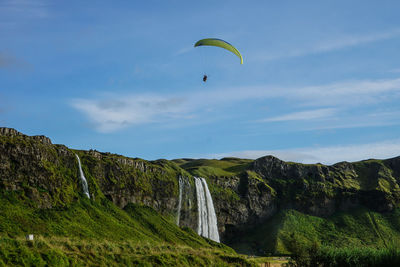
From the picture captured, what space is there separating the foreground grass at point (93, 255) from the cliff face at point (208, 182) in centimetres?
4182

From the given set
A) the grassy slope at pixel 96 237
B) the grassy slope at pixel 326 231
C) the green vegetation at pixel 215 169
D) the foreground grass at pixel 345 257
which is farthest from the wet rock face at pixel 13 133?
the grassy slope at pixel 326 231

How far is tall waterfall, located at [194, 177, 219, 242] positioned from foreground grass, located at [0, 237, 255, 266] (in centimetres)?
6765

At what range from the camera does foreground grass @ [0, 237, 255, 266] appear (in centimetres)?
3400

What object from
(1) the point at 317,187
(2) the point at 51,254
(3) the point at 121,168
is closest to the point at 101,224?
(3) the point at 121,168

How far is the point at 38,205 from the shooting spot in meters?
80.8

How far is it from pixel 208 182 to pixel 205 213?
11.3 m

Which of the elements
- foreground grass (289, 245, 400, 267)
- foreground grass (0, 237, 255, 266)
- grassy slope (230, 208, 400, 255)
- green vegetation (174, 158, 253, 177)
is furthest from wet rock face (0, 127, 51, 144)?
grassy slope (230, 208, 400, 255)

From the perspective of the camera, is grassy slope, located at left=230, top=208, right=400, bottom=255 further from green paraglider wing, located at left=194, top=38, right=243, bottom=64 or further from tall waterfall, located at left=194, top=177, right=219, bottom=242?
green paraglider wing, located at left=194, top=38, right=243, bottom=64

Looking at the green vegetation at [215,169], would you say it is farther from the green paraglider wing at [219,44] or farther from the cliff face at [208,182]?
the green paraglider wing at [219,44]

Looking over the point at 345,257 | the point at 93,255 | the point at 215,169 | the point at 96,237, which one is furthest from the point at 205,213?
the point at 93,255

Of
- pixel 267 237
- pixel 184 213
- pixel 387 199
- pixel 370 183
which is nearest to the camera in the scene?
pixel 184 213

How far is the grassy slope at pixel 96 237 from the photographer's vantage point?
3631cm

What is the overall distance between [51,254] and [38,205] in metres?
48.7

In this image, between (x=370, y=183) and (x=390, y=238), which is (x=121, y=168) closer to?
(x=390, y=238)
